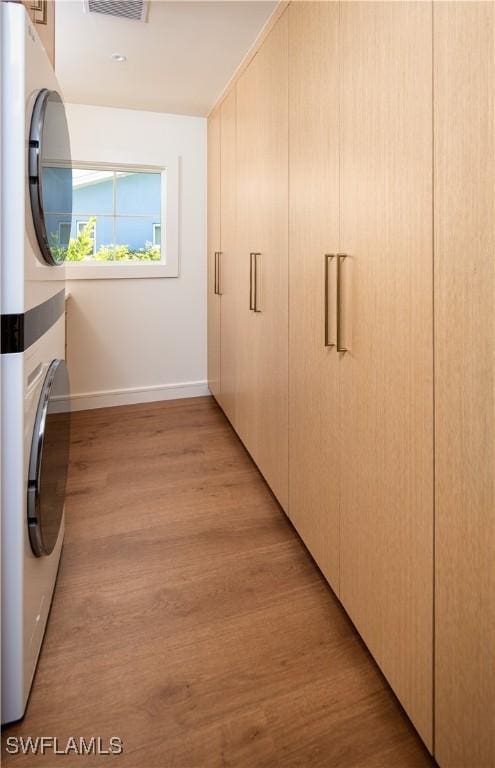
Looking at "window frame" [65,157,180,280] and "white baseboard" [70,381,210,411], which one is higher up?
"window frame" [65,157,180,280]

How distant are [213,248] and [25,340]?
9.41ft

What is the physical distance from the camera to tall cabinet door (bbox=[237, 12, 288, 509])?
2.09 meters

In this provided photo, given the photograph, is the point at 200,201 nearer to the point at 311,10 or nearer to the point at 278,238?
the point at 278,238

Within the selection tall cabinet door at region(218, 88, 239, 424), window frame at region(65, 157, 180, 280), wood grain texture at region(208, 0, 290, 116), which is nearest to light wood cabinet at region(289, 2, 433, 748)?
wood grain texture at region(208, 0, 290, 116)

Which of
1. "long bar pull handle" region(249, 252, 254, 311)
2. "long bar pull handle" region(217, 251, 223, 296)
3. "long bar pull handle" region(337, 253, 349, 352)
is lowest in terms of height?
"long bar pull handle" region(337, 253, 349, 352)

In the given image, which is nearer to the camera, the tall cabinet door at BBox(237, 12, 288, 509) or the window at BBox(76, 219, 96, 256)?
the tall cabinet door at BBox(237, 12, 288, 509)

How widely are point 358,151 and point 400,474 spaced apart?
875mm

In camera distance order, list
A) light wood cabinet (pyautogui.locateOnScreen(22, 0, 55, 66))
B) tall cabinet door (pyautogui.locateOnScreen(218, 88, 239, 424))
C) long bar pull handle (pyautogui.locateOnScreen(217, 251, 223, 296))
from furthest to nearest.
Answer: long bar pull handle (pyautogui.locateOnScreen(217, 251, 223, 296)) < tall cabinet door (pyautogui.locateOnScreen(218, 88, 239, 424)) < light wood cabinet (pyautogui.locateOnScreen(22, 0, 55, 66))

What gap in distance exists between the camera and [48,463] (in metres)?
1.39

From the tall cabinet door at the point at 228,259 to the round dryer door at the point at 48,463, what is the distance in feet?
5.32

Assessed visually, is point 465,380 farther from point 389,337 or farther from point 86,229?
point 86,229

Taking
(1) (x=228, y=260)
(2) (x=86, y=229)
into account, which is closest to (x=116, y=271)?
(2) (x=86, y=229)

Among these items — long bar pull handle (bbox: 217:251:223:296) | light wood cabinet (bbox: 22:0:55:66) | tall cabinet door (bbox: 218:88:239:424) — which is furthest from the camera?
long bar pull handle (bbox: 217:251:223:296)

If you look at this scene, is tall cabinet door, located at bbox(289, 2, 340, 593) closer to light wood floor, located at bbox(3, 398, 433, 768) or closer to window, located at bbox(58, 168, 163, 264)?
light wood floor, located at bbox(3, 398, 433, 768)
